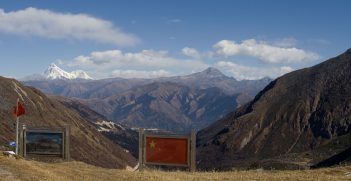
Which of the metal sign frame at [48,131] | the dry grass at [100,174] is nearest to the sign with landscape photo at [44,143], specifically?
the metal sign frame at [48,131]

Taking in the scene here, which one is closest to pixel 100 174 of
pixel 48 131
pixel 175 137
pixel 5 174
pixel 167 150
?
pixel 167 150

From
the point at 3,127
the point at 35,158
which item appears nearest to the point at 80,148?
the point at 3,127

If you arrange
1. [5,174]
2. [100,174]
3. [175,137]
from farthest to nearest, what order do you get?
1. [175,137]
2. [100,174]
3. [5,174]

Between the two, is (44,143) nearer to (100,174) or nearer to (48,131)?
(48,131)

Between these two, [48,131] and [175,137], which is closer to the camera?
[175,137]

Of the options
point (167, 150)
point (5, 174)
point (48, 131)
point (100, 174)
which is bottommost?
point (100, 174)

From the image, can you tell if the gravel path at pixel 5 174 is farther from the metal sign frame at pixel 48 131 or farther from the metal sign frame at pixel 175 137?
the metal sign frame at pixel 48 131

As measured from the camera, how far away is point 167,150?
2878 cm

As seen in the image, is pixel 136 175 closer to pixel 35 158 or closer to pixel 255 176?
pixel 255 176

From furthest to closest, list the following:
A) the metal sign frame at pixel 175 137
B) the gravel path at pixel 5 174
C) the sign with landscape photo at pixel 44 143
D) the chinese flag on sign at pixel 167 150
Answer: the sign with landscape photo at pixel 44 143 < the chinese flag on sign at pixel 167 150 < the metal sign frame at pixel 175 137 < the gravel path at pixel 5 174

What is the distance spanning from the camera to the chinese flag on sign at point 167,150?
28.7m

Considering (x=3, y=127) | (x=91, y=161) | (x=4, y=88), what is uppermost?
(x=4, y=88)

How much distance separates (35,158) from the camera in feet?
107

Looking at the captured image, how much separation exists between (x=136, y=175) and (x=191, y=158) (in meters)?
3.54
